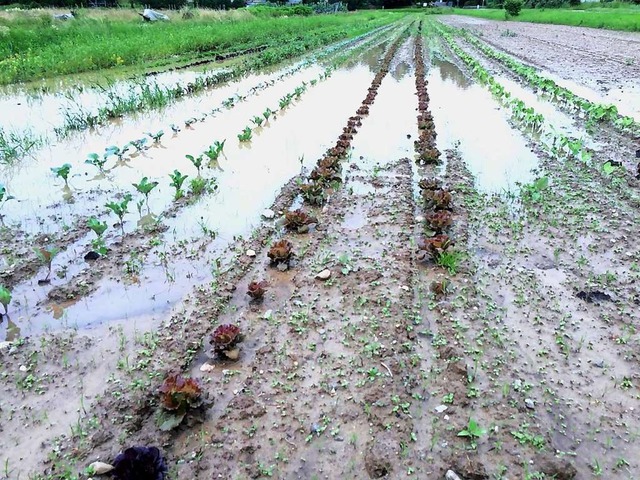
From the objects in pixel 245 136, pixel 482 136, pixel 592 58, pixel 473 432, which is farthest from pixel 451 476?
pixel 592 58

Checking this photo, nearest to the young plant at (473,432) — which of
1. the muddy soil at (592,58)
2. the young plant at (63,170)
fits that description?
the young plant at (63,170)

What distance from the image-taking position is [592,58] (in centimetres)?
2022

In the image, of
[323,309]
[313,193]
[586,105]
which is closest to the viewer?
[323,309]

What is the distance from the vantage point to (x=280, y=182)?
6.97 meters

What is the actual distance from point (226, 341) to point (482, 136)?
7.27 meters

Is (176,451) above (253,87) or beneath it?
beneath

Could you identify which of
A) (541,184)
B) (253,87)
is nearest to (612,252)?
(541,184)

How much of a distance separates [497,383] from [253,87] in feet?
40.8

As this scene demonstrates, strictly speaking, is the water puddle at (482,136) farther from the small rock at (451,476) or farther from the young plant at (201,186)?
the small rock at (451,476)

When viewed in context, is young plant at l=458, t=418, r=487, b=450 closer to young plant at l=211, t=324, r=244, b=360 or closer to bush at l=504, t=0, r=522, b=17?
young plant at l=211, t=324, r=244, b=360

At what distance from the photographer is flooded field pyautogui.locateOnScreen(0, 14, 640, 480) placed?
285 centimetres

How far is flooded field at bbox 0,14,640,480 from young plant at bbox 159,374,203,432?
12 millimetres

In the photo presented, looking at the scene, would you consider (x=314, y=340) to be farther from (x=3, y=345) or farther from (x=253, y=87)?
(x=253, y=87)

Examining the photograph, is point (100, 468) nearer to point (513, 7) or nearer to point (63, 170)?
point (63, 170)
